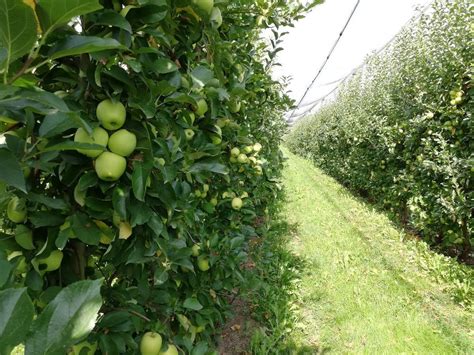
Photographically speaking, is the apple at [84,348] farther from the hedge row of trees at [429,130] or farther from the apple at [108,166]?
the hedge row of trees at [429,130]

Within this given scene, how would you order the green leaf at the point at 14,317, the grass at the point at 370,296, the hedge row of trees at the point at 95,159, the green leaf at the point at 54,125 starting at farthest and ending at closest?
the grass at the point at 370,296
the green leaf at the point at 54,125
the hedge row of trees at the point at 95,159
the green leaf at the point at 14,317

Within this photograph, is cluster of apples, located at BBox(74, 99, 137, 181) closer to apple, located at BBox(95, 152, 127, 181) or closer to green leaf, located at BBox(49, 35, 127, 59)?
apple, located at BBox(95, 152, 127, 181)

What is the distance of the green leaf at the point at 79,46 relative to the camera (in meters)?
0.49

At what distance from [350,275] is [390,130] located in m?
3.08

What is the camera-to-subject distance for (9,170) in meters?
0.48

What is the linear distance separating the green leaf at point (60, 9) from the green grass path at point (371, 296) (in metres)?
2.68

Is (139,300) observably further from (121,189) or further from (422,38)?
(422,38)

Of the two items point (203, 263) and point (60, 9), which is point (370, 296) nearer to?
point (203, 263)

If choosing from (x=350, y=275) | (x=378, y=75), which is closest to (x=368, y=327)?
(x=350, y=275)

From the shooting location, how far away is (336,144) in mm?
10680

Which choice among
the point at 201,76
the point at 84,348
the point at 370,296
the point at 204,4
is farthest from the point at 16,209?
the point at 370,296

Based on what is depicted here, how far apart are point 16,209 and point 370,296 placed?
3341 millimetres

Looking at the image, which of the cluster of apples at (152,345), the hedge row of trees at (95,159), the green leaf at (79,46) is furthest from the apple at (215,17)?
the cluster of apples at (152,345)

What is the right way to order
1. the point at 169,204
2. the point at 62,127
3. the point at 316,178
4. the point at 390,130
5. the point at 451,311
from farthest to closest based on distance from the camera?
1. the point at 316,178
2. the point at 390,130
3. the point at 451,311
4. the point at 169,204
5. the point at 62,127
